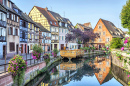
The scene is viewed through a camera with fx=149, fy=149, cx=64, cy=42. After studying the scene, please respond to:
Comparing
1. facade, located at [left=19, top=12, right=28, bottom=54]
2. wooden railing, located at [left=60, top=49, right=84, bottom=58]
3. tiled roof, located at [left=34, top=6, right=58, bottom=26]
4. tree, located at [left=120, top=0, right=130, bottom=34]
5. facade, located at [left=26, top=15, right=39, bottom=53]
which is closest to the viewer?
tree, located at [left=120, top=0, right=130, bottom=34]

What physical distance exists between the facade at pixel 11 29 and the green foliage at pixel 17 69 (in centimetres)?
1425

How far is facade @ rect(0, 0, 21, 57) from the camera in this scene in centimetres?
2515

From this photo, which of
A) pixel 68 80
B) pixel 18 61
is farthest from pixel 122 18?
pixel 18 61

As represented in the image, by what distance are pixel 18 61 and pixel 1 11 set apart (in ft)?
41.8

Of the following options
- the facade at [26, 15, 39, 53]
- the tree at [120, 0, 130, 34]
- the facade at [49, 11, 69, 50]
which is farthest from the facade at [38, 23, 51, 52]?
the tree at [120, 0, 130, 34]

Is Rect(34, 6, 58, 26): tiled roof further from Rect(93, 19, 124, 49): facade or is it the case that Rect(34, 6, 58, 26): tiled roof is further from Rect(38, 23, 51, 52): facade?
Rect(93, 19, 124, 49): facade

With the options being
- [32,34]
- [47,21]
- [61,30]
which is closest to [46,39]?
[47,21]

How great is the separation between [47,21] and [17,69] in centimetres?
3683

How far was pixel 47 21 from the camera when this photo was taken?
47.4 m

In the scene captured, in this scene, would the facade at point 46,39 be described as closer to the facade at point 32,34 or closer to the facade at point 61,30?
the facade at point 32,34

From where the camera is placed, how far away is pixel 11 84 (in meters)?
11.3

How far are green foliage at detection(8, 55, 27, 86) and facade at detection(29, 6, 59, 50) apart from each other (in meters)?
35.5

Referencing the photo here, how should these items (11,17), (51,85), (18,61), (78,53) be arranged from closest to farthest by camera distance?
(18,61) → (51,85) → (11,17) → (78,53)

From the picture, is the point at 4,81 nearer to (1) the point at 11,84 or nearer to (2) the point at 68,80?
(1) the point at 11,84
